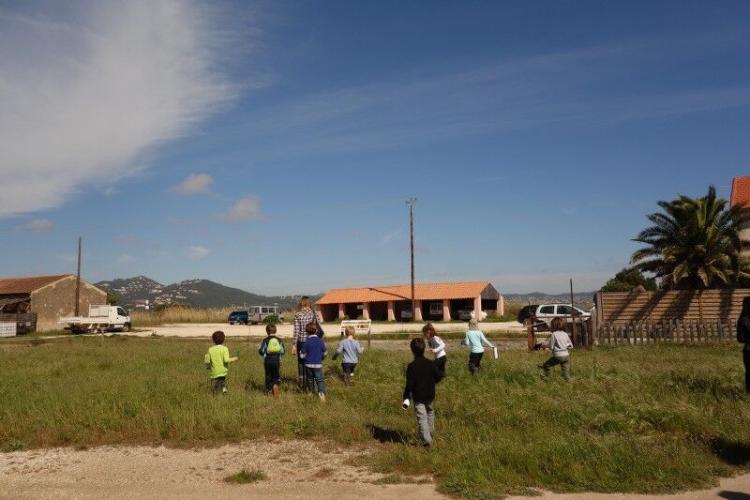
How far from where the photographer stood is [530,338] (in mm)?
22219

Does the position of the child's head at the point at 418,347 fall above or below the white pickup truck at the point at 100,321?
above

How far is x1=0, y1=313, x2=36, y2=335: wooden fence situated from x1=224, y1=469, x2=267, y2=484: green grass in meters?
43.2

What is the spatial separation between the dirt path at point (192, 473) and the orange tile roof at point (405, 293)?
168 ft

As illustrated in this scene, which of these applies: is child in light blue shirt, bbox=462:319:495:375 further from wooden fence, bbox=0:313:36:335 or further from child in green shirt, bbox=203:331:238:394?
wooden fence, bbox=0:313:36:335

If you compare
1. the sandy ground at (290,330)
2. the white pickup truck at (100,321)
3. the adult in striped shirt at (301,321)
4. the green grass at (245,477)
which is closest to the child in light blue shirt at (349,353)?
the adult in striped shirt at (301,321)

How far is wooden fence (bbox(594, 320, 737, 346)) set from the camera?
23234 millimetres

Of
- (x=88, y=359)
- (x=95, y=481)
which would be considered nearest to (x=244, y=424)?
(x=95, y=481)

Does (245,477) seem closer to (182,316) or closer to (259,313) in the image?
(259,313)

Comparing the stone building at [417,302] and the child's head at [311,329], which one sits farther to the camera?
the stone building at [417,302]

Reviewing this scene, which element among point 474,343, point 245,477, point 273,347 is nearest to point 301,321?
point 273,347

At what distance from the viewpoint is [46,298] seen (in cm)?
5428

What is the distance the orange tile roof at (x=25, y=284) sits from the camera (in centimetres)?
5534

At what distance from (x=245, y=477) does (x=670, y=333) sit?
2037cm

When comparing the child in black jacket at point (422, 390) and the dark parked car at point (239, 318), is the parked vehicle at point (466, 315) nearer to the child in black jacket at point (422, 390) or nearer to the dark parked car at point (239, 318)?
the dark parked car at point (239, 318)
